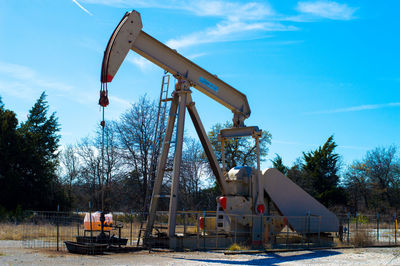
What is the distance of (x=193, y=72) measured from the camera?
13.2 m

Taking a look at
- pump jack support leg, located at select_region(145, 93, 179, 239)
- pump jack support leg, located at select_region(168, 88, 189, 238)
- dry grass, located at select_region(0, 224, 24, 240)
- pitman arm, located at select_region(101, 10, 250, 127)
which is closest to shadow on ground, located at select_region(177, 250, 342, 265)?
pump jack support leg, located at select_region(168, 88, 189, 238)

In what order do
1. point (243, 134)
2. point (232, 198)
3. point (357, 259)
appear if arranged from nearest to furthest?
point (357, 259) < point (232, 198) < point (243, 134)

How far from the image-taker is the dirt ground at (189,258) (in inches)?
360

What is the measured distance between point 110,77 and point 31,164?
64.3 ft

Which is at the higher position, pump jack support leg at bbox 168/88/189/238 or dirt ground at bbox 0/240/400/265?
pump jack support leg at bbox 168/88/189/238

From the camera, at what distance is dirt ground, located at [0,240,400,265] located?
913 centimetres

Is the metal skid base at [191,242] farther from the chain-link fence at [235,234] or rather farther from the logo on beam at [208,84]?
the logo on beam at [208,84]

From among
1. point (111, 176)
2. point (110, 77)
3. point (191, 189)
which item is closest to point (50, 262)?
point (110, 77)

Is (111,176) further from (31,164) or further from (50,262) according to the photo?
(50,262)

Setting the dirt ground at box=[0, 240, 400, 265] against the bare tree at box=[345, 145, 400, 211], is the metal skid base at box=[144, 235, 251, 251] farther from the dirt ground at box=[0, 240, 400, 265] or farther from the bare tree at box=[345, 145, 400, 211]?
the bare tree at box=[345, 145, 400, 211]

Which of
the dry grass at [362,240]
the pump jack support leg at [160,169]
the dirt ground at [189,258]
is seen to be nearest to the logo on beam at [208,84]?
the pump jack support leg at [160,169]

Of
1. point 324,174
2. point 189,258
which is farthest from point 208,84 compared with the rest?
point 324,174

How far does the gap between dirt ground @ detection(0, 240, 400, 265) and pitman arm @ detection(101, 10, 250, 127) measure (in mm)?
4534

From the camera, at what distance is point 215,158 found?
13.7 meters
